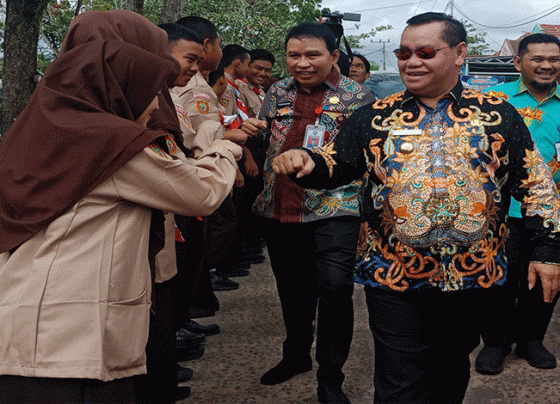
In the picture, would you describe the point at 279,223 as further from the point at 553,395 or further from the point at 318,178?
the point at 553,395

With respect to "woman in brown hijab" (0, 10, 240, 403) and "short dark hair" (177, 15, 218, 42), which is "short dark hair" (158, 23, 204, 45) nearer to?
"short dark hair" (177, 15, 218, 42)

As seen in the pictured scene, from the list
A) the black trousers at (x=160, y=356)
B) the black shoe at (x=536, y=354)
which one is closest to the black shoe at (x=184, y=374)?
the black trousers at (x=160, y=356)

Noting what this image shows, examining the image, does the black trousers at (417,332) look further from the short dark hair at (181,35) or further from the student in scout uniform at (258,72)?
the student in scout uniform at (258,72)

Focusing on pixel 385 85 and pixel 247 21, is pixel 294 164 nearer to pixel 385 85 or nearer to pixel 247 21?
pixel 385 85

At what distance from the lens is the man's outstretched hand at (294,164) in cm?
279

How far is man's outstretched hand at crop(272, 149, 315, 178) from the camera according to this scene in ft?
9.14

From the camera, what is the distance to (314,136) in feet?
12.1

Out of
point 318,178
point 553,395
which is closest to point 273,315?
point 553,395

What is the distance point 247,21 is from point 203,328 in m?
13.4

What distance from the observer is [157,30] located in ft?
7.72

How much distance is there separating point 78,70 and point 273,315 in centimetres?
374

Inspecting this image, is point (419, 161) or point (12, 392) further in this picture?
point (419, 161)

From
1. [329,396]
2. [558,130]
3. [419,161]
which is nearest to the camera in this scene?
[419,161]

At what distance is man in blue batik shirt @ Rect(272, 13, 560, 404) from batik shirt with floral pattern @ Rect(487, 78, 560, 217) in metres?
1.61
